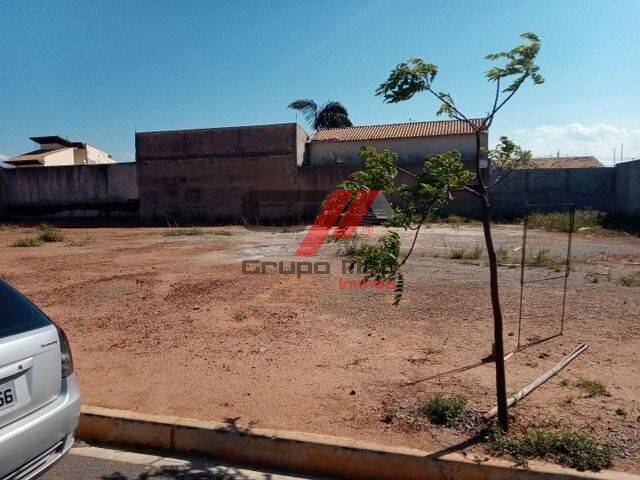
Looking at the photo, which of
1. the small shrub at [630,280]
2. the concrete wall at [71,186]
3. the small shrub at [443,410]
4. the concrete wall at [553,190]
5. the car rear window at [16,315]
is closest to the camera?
the car rear window at [16,315]

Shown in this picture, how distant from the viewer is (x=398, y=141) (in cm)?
2706

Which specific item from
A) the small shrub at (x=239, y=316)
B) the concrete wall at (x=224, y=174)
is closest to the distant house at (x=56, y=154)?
the concrete wall at (x=224, y=174)

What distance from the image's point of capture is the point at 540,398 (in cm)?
353

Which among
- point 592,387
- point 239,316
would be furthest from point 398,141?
point 592,387

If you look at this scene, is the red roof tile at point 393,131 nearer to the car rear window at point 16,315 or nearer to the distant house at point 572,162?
the distant house at point 572,162

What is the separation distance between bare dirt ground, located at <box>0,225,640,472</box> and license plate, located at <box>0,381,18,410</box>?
1.41 meters

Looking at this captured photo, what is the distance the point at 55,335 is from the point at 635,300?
7084mm

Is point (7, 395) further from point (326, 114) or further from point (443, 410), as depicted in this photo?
point (326, 114)

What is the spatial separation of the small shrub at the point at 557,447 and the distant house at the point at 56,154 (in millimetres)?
35997

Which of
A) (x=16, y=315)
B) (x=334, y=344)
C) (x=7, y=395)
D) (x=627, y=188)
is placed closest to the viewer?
(x=7, y=395)

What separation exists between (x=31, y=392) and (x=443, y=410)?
2.66m

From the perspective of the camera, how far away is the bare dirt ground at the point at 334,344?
3420 mm

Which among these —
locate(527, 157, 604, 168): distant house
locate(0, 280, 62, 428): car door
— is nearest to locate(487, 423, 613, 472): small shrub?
locate(0, 280, 62, 428): car door

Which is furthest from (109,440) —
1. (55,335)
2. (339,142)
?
(339,142)
